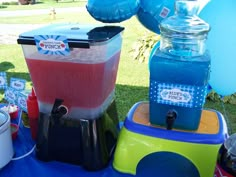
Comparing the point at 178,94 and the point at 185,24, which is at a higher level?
the point at 185,24

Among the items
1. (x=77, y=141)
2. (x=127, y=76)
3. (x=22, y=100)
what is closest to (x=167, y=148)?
(x=77, y=141)

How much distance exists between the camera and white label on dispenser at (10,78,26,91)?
1.02m

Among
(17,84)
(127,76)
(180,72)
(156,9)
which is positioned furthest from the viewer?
(127,76)

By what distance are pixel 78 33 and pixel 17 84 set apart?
1.25 ft

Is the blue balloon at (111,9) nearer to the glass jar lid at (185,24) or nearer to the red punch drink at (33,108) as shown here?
the glass jar lid at (185,24)

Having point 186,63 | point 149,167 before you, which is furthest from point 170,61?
point 149,167

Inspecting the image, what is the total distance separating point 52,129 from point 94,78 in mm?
195

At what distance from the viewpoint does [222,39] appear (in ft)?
3.17

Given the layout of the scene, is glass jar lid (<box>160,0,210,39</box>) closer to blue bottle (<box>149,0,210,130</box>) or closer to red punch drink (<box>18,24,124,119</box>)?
blue bottle (<box>149,0,210,130</box>)

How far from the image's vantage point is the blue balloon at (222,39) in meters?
0.95

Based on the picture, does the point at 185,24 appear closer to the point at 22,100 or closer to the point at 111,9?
the point at 111,9

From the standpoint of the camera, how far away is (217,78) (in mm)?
1008

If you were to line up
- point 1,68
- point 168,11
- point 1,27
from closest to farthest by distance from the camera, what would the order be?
point 168,11, point 1,68, point 1,27

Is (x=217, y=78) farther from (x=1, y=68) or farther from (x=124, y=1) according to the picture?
(x=1, y=68)
